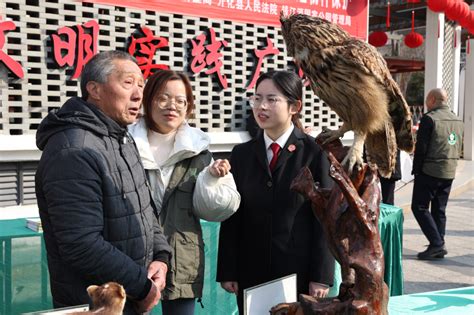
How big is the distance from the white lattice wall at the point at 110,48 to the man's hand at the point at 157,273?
9.30 ft

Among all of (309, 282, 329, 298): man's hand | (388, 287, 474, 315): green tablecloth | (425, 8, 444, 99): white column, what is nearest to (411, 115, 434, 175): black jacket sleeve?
(388, 287, 474, 315): green tablecloth

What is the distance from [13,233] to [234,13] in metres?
3.20

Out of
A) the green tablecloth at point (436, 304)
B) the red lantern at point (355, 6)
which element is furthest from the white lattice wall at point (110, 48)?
the green tablecloth at point (436, 304)

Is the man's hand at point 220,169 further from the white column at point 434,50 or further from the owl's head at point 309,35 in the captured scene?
the white column at point 434,50

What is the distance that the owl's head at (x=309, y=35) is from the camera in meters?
1.27

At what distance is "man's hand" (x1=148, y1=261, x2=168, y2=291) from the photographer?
63.0 inches

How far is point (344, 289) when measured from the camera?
1230mm

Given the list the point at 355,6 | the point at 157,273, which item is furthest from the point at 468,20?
the point at 157,273

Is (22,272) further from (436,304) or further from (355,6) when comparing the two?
(355,6)

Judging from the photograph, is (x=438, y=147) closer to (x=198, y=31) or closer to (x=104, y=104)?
(x=198, y=31)

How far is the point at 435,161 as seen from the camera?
472cm

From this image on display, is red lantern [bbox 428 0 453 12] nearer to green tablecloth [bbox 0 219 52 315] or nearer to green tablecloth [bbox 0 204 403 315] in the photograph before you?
green tablecloth [bbox 0 204 403 315]

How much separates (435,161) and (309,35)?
12.6 feet

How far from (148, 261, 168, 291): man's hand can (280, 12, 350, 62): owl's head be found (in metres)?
0.79
